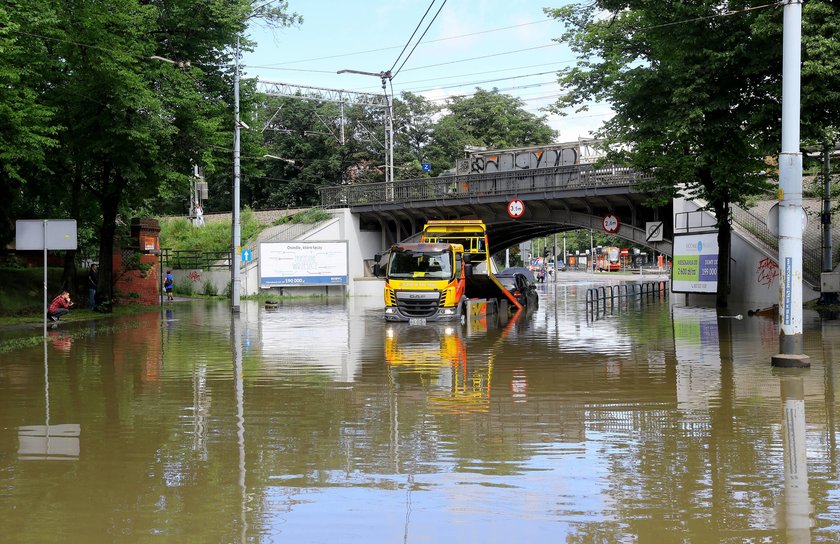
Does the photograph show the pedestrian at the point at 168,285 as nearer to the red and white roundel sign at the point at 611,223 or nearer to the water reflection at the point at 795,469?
the red and white roundel sign at the point at 611,223

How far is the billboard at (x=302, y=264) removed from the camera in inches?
2099

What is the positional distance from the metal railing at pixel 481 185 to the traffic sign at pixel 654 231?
2.62m

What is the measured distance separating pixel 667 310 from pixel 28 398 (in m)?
26.1

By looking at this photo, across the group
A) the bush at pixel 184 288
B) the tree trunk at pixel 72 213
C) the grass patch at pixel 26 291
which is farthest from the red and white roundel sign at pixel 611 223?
the tree trunk at pixel 72 213

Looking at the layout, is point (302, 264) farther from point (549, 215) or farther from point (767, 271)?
point (767, 271)

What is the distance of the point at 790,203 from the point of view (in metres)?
14.8

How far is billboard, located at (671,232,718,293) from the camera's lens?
3484cm

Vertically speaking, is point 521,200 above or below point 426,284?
above

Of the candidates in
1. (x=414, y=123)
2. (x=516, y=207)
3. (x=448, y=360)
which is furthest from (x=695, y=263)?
(x=414, y=123)

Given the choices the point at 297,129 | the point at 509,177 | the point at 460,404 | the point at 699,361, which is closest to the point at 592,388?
the point at 460,404

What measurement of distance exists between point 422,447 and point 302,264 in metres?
45.9

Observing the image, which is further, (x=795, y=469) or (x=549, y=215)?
(x=549, y=215)

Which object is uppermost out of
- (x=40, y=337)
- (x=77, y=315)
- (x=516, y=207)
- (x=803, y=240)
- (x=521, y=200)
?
(x=521, y=200)

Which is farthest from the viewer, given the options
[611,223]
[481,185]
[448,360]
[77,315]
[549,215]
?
[481,185]
